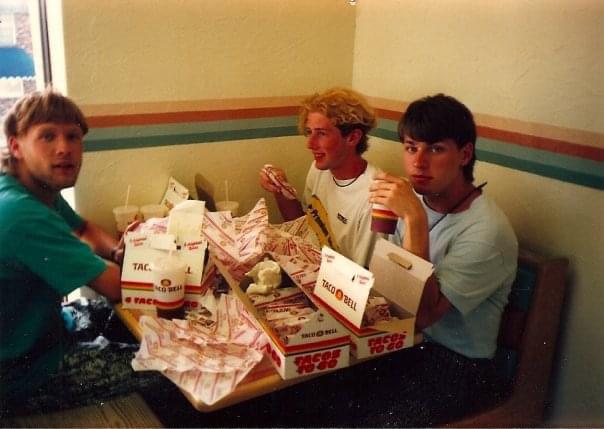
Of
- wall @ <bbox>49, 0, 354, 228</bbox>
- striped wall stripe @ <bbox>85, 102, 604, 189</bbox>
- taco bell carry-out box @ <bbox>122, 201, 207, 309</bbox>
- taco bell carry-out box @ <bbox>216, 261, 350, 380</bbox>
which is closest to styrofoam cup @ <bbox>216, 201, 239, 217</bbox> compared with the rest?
wall @ <bbox>49, 0, 354, 228</bbox>

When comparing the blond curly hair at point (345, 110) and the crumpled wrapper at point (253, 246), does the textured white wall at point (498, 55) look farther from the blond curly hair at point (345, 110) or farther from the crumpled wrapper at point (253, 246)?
the crumpled wrapper at point (253, 246)

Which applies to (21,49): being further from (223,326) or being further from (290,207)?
(223,326)

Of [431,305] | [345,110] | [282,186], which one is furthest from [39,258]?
[345,110]

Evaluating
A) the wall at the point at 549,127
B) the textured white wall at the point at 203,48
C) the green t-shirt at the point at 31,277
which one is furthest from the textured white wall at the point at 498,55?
the green t-shirt at the point at 31,277

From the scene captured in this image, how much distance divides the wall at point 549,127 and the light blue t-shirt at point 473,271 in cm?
27

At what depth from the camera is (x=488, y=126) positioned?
2.02 meters

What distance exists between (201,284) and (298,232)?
586 mm

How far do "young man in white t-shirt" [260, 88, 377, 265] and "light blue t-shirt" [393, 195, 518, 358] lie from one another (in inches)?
17.3

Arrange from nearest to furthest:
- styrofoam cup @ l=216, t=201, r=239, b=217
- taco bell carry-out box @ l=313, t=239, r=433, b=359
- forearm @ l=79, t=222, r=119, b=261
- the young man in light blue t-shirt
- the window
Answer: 1. taco bell carry-out box @ l=313, t=239, r=433, b=359
2. the young man in light blue t-shirt
3. forearm @ l=79, t=222, r=119, b=261
4. the window
5. styrofoam cup @ l=216, t=201, r=239, b=217

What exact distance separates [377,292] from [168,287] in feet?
1.77

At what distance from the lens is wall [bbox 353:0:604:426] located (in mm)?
1724

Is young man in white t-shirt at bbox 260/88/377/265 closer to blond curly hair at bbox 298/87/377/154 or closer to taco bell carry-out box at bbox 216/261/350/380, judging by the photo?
blond curly hair at bbox 298/87/377/154

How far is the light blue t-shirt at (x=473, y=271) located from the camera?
1589 millimetres

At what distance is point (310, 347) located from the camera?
50.0 inches
